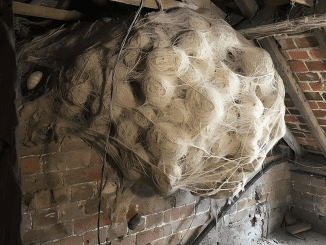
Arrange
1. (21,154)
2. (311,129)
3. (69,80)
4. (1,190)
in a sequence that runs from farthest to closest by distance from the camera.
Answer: (311,129) → (21,154) → (69,80) → (1,190)

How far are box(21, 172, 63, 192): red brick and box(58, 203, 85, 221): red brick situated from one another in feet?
0.49

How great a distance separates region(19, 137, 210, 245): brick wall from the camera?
1.69 metres

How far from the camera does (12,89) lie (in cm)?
40

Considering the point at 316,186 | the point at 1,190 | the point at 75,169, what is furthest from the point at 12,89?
the point at 316,186

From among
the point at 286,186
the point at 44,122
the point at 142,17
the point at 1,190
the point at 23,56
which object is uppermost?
the point at 142,17

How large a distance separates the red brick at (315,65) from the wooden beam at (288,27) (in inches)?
17.7

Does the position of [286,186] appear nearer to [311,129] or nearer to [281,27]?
[311,129]

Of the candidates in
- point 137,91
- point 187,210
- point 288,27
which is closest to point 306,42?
point 288,27

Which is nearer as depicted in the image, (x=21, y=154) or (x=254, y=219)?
(x=21, y=154)

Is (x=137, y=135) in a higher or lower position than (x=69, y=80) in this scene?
lower

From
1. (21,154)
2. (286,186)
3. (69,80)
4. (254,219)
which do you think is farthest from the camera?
(286,186)

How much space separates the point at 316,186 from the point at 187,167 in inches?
83.5

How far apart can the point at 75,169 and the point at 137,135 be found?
2.23ft

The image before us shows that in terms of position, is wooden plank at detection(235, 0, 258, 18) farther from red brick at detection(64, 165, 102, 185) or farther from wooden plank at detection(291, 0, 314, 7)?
red brick at detection(64, 165, 102, 185)
